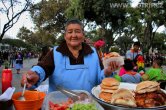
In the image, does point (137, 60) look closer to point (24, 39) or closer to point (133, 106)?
point (133, 106)

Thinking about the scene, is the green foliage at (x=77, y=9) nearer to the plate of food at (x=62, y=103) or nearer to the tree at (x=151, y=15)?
the tree at (x=151, y=15)

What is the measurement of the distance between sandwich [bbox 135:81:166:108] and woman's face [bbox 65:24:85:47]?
83cm

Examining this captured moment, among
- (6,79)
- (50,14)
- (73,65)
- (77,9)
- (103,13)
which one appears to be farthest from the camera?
(50,14)

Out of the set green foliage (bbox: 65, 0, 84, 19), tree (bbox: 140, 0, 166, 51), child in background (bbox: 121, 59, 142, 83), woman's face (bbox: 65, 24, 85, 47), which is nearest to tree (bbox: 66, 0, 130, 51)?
green foliage (bbox: 65, 0, 84, 19)

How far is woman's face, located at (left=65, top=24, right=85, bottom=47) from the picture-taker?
251 cm

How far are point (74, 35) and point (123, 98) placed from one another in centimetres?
91

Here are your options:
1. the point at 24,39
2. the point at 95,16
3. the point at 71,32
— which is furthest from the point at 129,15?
the point at 24,39

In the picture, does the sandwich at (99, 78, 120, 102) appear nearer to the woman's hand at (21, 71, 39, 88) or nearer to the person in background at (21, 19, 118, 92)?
the person in background at (21, 19, 118, 92)

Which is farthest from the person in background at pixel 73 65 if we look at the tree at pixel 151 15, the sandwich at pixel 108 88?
the tree at pixel 151 15

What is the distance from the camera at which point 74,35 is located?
2.50 meters

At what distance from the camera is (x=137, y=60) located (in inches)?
322

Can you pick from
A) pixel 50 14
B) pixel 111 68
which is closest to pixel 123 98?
pixel 111 68

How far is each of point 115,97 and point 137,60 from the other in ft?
21.4

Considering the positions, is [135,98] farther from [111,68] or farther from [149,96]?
[111,68]
